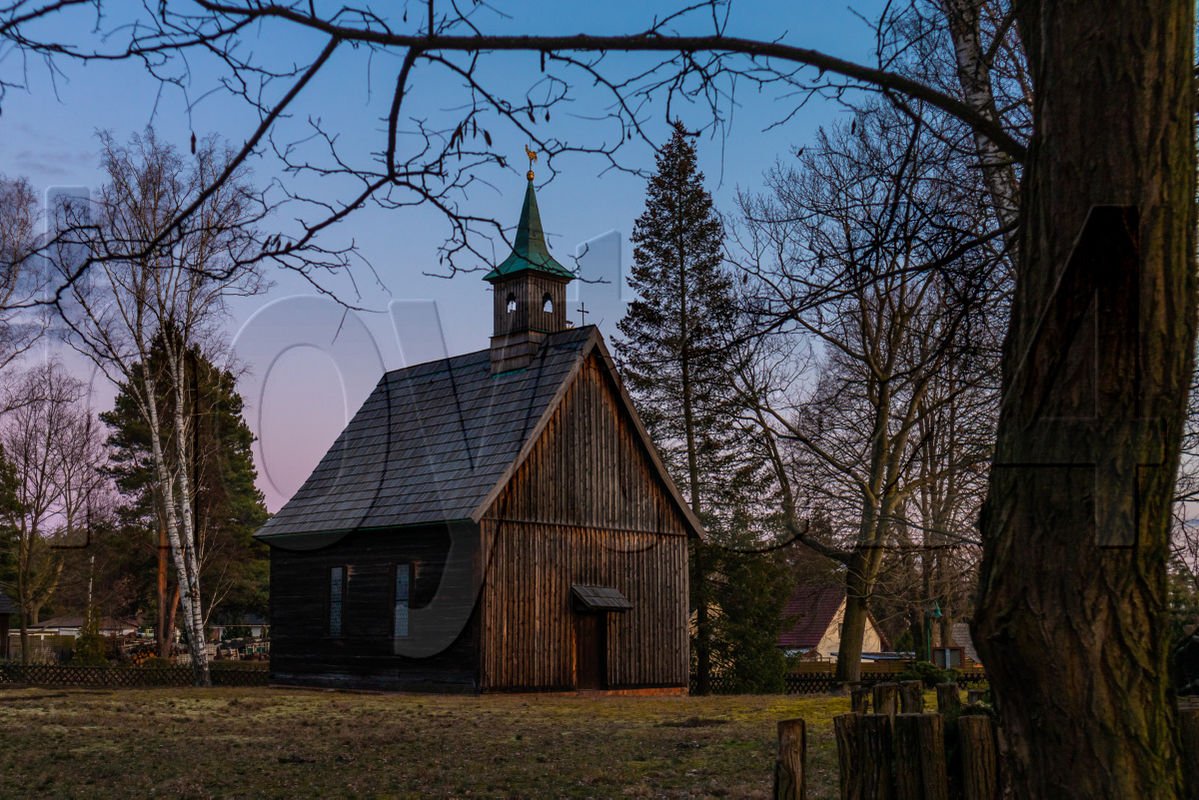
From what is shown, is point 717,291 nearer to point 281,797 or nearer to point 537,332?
point 537,332

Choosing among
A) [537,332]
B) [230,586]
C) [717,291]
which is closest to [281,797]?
[537,332]

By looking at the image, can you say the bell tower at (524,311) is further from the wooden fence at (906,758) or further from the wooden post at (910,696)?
the wooden fence at (906,758)

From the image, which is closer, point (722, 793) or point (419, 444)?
point (722, 793)

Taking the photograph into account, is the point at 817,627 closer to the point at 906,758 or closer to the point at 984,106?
the point at 984,106

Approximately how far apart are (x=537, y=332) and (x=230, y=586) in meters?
30.7

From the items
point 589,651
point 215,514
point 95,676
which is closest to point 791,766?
point 589,651

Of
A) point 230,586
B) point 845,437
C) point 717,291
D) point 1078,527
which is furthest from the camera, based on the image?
point 230,586

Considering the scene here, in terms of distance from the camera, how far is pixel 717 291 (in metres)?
33.8

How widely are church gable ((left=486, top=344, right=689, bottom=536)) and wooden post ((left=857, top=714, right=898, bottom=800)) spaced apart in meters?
18.1

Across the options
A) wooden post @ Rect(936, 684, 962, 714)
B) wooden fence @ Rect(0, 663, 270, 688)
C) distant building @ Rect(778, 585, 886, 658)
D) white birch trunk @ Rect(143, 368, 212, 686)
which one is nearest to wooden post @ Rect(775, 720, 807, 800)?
wooden post @ Rect(936, 684, 962, 714)

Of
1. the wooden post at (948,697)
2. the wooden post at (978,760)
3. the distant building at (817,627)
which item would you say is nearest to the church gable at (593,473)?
the wooden post at (948,697)

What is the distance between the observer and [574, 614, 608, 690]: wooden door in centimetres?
2481

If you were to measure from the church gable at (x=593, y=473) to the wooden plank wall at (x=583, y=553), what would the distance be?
3 centimetres

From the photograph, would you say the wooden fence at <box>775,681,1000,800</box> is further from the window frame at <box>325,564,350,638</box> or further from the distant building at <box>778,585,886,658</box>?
the distant building at <box>778,585,886,658</box>
